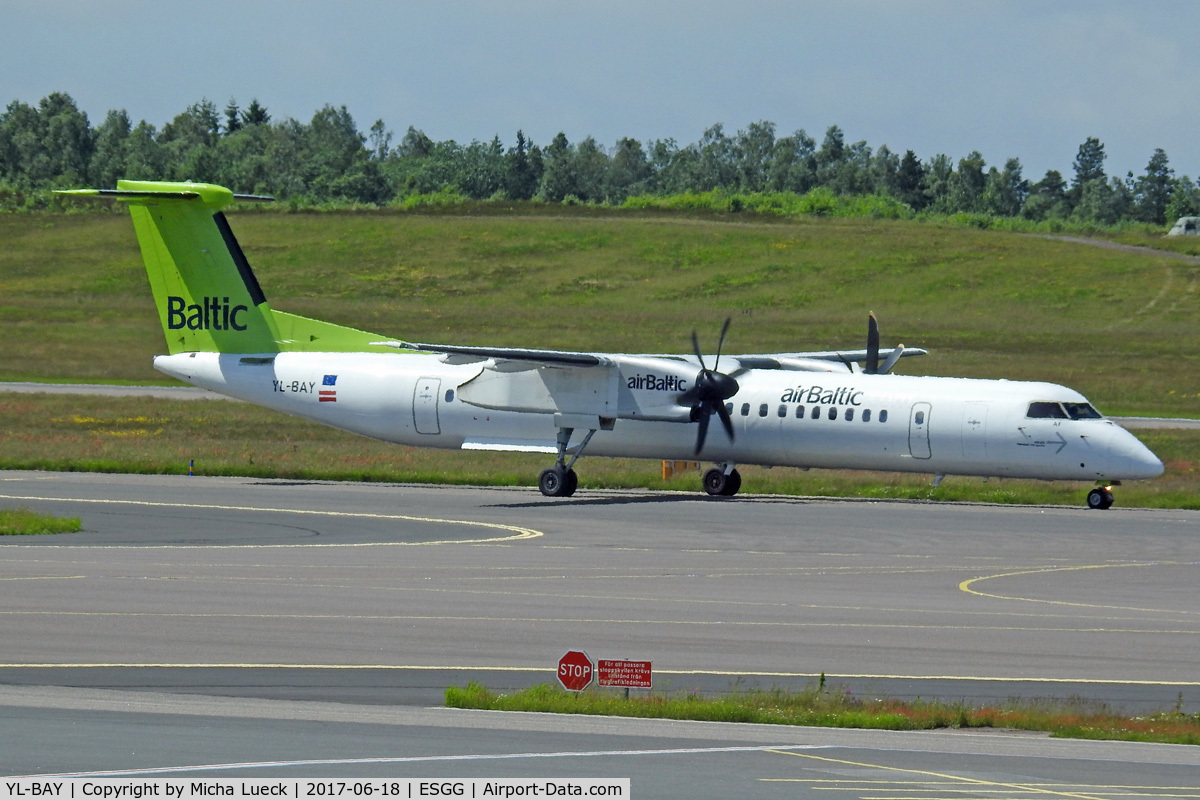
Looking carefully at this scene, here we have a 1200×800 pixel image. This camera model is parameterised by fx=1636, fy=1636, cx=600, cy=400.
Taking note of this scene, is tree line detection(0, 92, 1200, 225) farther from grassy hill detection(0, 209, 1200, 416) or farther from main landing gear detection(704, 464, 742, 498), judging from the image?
main landing gear detection(704, 464, 742, 498)

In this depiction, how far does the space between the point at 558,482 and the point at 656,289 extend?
2580 inches

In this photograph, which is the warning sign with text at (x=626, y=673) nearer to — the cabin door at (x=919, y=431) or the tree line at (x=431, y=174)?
the cabin door at (x=919, y=431)

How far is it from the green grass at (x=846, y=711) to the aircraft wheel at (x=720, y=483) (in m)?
22.7

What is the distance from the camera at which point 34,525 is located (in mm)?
30094

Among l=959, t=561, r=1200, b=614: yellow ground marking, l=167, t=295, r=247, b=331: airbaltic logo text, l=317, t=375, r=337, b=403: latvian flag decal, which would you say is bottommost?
l=959, t=561, r=1200, b=614: yellow ground marking

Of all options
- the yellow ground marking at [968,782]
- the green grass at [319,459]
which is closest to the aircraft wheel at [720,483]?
the green grass at [319,459]

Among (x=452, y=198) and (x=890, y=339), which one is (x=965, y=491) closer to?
(x=890, y=339)

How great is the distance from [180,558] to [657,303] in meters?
74.1

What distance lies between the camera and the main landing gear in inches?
1499

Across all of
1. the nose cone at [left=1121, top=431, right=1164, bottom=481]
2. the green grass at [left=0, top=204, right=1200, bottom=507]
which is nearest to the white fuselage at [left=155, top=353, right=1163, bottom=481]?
the nose cone at [left=1121, top=431, right=1164, bottom=481]

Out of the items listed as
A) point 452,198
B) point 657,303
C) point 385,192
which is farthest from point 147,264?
point 385,192

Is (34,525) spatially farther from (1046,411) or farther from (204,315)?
(1046,411)

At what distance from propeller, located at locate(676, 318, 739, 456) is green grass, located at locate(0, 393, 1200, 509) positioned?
4.21m

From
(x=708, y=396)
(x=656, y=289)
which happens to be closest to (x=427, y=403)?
(x=708, y=396)
